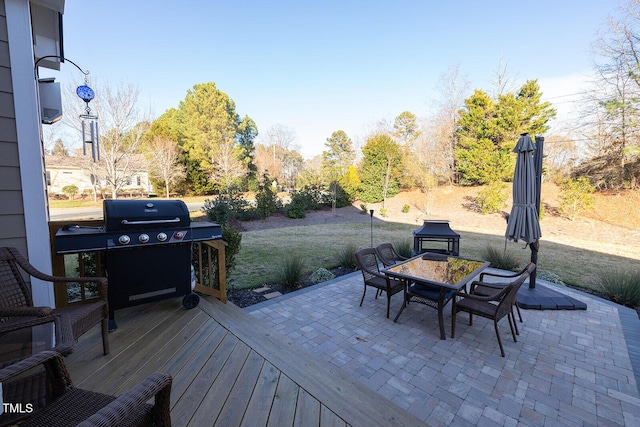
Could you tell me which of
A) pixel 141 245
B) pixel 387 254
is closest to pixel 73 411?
pixel 141 245

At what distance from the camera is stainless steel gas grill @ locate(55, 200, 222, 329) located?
234cm

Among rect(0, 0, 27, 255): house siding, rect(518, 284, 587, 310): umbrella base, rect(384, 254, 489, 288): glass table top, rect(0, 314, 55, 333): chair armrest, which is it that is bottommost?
rect(518, 284, 587, 310): umbrella base

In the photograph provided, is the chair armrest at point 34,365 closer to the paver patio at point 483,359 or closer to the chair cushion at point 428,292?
the paver patio at point 483,359

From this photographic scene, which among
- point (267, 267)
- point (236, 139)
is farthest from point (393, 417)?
point (236, 139)

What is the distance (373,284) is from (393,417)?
1.95 meters

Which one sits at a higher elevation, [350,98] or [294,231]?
[350,98]

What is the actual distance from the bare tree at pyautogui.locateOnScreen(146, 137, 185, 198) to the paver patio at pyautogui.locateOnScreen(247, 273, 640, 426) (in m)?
15.8

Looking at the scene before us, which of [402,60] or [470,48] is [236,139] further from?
[470,48]

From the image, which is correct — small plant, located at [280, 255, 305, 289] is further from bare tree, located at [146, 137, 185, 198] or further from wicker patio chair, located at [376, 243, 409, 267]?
bare tree, located at [146, 137, 185, 198]

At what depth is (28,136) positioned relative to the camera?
219cm

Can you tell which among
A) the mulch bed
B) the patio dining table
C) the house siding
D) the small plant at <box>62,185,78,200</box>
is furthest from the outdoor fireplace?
the small plant at <box>62,185,78,200</box>

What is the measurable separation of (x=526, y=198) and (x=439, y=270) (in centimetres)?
167

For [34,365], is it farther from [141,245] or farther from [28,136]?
[28,136]

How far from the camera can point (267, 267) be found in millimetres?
5648
